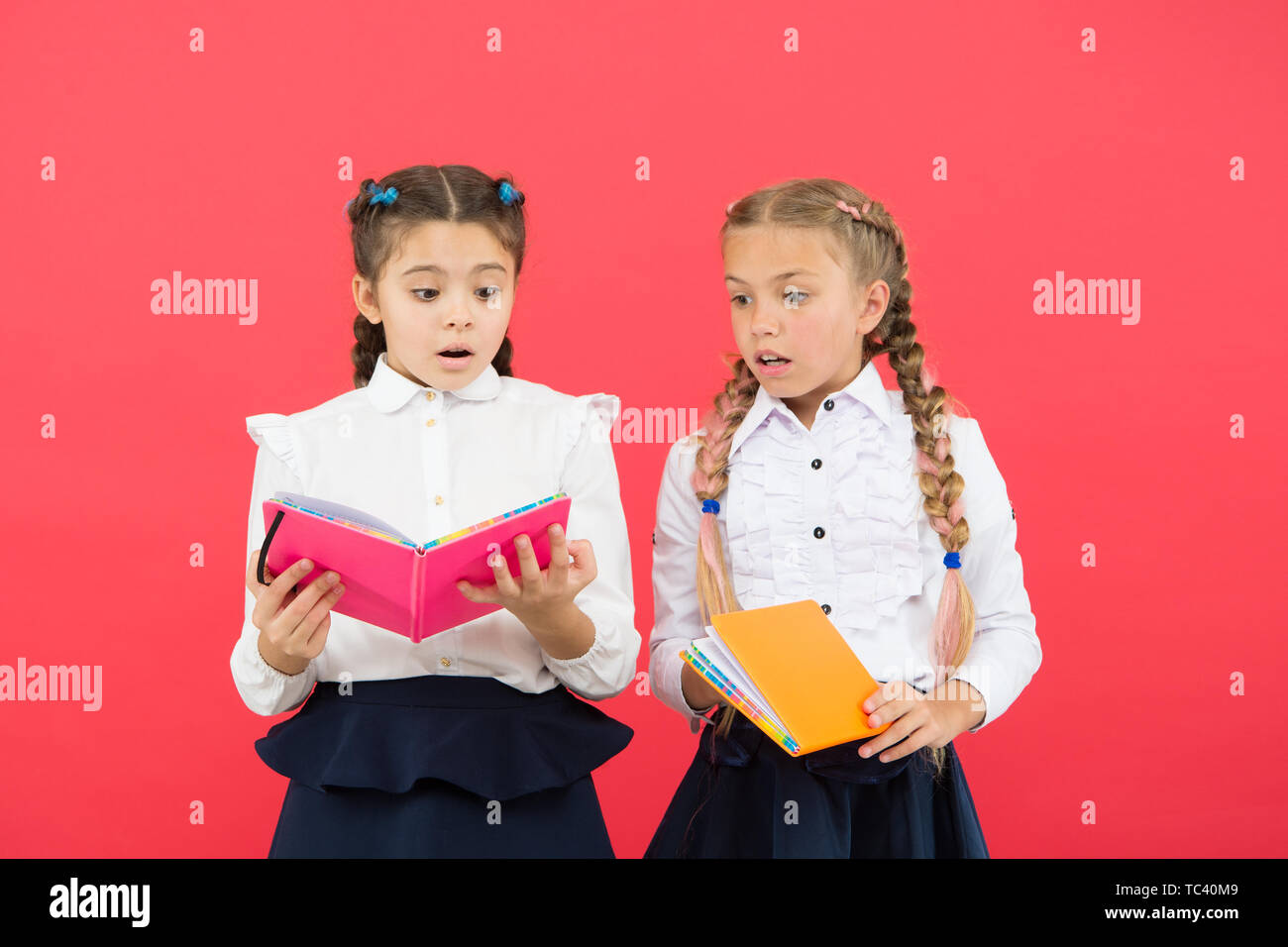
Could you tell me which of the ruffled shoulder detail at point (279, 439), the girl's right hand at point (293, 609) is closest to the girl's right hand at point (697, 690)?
the girl's right hand at point (293, 609)

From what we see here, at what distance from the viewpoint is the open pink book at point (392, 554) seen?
1.64 metres

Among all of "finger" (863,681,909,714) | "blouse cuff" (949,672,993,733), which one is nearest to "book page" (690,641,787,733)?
"finger" (863,681,909,714)

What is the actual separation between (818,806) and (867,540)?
16.6 inches

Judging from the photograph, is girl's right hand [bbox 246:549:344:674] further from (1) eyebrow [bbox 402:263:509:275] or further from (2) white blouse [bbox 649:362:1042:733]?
(2) white blouse [bbox 649:362:1042:733]

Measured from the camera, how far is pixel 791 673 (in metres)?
1.81

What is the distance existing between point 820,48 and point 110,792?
255 centimetres

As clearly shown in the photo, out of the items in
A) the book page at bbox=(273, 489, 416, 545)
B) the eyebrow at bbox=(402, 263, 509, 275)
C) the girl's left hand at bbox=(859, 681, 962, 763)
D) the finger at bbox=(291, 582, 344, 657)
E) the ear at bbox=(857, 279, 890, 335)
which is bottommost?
the girl's left hand at bbox=(859, 681, 962, 763)

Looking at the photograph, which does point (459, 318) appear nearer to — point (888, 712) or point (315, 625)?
point (315, 625)

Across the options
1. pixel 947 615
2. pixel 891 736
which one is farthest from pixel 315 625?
pixel 947 615

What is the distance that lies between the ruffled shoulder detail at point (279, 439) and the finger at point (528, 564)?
1.44 feet

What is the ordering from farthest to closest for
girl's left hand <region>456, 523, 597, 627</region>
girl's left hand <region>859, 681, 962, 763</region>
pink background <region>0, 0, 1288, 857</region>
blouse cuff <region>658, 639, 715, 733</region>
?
pink background <region>0, 0, 1288, 857</region>, blouse cuff <region>658, 639, 715, 733</region>, girl's left hand <region>859, 681, 962, 763</region>, girl's left hand <region>456, 523, 597, 627</region>

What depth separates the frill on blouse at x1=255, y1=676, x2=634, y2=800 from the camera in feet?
6.05

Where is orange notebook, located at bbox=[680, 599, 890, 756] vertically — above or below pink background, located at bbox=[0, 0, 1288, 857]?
below

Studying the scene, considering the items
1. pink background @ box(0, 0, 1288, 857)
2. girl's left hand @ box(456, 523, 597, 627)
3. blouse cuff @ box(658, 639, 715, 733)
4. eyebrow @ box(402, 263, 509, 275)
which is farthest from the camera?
pink background @ box(0, 0, 1288, 857)
